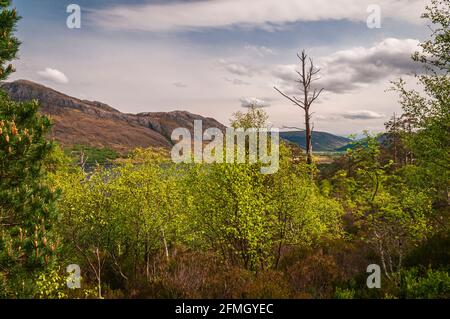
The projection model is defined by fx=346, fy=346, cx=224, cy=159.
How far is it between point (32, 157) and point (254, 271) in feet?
29.0

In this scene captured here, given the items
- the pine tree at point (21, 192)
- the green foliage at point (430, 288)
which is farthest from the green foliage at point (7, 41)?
the green foliage at point (430, 288)

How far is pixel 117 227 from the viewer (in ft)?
48.2

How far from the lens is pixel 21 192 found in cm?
870

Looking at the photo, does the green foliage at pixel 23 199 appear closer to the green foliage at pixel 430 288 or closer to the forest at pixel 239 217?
the forest at pixel 239 217

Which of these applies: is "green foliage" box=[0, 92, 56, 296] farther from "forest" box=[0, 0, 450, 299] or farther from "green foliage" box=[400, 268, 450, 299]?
"green foliage" box=[400, 268, 450, 299]

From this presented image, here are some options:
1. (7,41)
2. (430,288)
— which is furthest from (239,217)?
(7,41)

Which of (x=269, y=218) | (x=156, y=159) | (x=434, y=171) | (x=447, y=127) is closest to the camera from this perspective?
(x=447, y=127)

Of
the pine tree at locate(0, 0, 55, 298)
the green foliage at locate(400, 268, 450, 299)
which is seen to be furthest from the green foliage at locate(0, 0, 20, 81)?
the green foliage at locate(400, 268, 450, 299)

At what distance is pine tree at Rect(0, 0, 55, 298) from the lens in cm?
777

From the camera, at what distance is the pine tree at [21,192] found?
25.5 feet

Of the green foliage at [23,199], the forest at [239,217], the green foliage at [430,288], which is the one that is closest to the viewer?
the green foliage at [23,199]

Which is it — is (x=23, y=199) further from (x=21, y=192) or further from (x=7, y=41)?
(x=7, y=41)

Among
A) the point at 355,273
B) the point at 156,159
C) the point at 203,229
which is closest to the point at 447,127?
the point at 355,273
